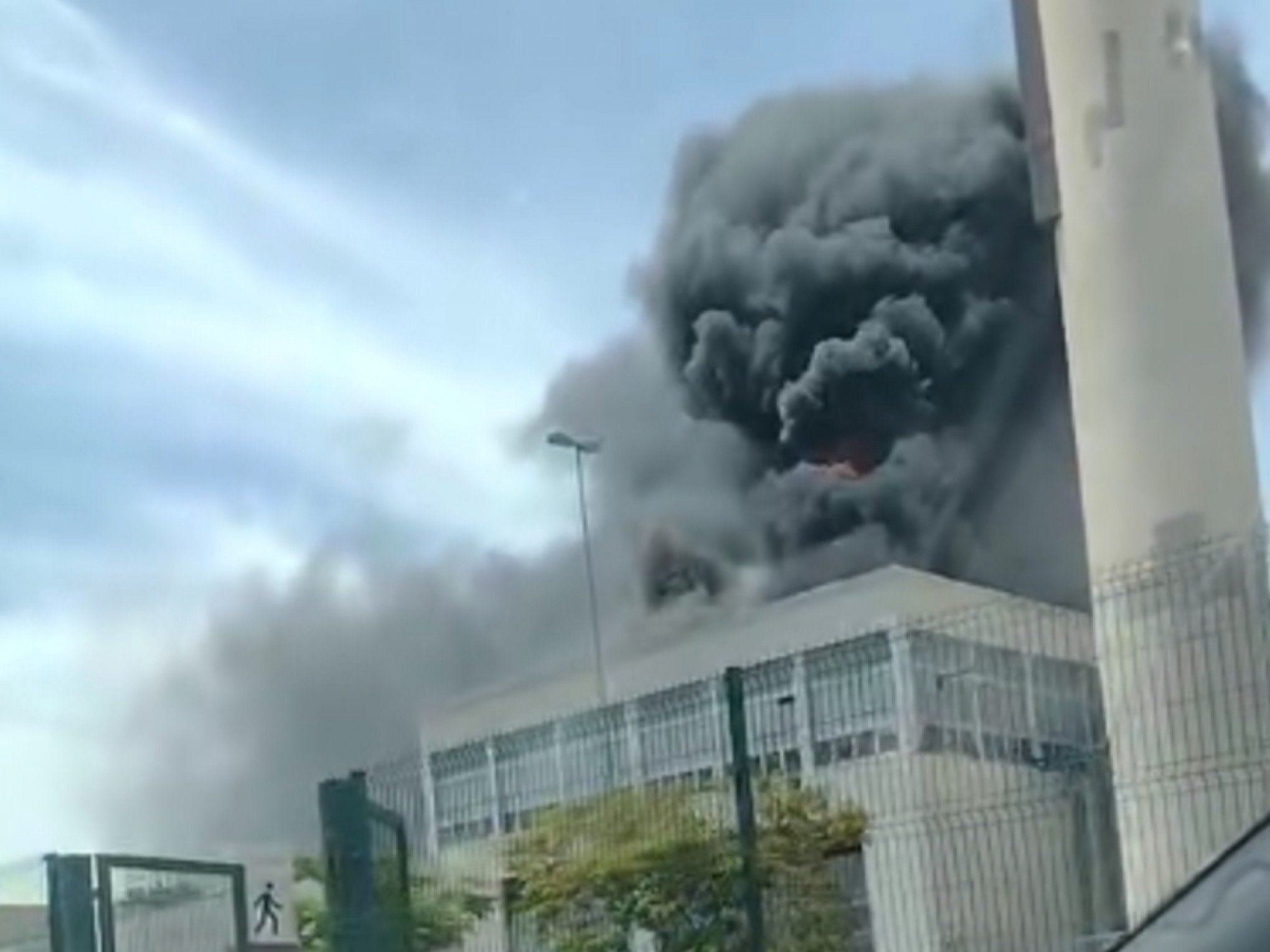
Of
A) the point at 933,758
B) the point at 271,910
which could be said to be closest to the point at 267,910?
the point at 271,910

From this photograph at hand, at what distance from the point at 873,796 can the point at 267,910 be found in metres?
4.96

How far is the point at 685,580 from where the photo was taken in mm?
69000

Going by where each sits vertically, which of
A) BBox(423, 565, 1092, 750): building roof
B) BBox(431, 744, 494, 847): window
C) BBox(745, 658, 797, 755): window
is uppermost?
BBox(423, 565, 1092, 750): building roof

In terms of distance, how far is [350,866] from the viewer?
977cm

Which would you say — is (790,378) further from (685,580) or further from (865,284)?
(685,580)

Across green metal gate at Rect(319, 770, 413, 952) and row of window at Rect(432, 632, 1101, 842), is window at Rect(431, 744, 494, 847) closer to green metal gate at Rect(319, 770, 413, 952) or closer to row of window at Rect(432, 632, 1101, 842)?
row of window at Rect(432, 632, 1101, 842)

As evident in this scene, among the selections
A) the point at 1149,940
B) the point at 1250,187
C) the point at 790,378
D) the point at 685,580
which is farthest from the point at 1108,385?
the point at 685,580

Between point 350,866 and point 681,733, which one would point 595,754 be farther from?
point 350,866

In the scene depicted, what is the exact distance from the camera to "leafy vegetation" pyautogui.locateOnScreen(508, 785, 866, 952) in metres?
8.73

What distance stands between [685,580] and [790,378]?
33.0ft

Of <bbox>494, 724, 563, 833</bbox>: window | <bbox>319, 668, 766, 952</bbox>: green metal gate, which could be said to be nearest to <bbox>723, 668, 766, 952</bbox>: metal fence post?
<bbox>319, 668, 766, 952</bbox>: green metal gate

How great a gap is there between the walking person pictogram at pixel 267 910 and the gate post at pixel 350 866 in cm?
216

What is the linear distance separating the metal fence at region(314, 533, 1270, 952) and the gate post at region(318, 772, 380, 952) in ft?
0.04

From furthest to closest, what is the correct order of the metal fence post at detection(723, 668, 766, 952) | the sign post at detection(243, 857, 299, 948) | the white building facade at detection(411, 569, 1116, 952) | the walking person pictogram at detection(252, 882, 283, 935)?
the walking person pictogram at detection(252, 882, 283, 935), the sign post at detection(243, 857, 299, 948), the metal fence post at detection(723, 668, 766, 952), the white building facade at detection(411, 569, 1116, 952)
